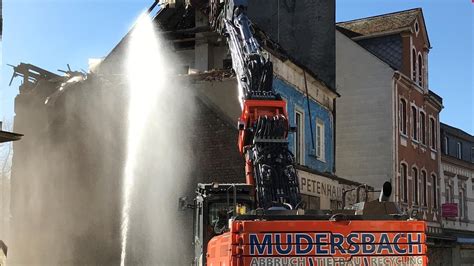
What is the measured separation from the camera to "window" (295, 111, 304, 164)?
73.9 feet

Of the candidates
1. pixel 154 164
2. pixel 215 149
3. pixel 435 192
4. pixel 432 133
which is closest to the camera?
pixel 215 149

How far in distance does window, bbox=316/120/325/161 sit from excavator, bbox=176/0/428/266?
40.8ft

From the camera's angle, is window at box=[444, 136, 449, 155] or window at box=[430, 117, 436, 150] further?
window at box=[444, 136, 449, 155]

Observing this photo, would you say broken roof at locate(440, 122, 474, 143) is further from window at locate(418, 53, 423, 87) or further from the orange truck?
the orange truck

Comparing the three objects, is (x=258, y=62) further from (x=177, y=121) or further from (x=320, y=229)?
(x=177, y=121)

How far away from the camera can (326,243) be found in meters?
8.03

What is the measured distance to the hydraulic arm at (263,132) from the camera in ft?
38.6

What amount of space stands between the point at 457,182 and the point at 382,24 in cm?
1171

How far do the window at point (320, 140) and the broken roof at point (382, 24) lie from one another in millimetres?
7912

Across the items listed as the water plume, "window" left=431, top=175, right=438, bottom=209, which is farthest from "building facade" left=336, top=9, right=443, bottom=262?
the water plume

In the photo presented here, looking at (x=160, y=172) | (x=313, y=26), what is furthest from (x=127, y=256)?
(x=313, y=26)

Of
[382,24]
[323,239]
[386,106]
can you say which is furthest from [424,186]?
[323,239]

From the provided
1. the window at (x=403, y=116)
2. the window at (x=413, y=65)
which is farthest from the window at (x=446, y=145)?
the window at (x=403, y=116)

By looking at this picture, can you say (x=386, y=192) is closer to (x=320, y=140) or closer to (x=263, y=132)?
(x=263, y=132)
